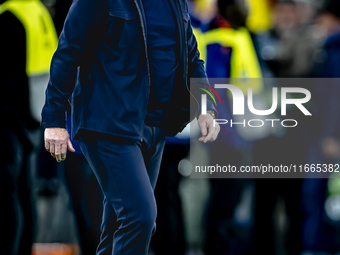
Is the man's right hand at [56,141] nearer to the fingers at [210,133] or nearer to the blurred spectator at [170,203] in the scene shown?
the fingers at [210,133]

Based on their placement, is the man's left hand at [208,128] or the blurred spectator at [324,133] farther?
the blurred spectator at [324,133]

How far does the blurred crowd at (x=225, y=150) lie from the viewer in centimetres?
267

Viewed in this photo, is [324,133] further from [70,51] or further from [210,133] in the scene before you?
[70,51]

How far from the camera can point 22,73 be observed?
2.65 meters

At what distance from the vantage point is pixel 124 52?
1.58 meters

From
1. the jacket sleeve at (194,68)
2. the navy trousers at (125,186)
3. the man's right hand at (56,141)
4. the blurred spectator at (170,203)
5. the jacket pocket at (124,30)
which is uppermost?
the jacket pocket at (124,30)

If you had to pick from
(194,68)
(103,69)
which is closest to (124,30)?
(103,69)

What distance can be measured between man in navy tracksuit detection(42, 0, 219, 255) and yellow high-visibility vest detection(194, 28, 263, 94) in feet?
3.91

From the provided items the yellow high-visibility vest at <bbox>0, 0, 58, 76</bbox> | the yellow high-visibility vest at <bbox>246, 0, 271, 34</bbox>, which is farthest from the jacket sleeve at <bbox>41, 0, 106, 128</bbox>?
the yellow high-visibility vest at <bbox>246, 0, 271, 34</bbox>

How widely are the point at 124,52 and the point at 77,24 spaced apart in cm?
18

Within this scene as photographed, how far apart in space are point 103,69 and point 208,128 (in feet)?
1.58

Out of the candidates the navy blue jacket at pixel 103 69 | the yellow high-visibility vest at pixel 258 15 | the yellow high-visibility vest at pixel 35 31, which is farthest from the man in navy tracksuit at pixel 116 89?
the yellow high-visibility vest at pixel 258 15

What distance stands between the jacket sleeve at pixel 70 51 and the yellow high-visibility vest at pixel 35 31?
3.68 ft

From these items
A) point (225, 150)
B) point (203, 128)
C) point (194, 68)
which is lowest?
point (225, 150)
